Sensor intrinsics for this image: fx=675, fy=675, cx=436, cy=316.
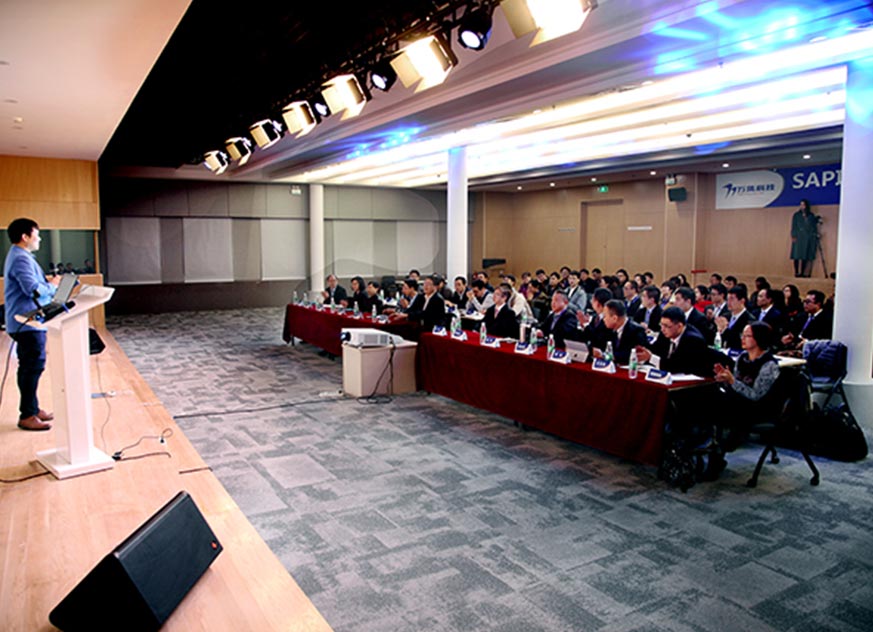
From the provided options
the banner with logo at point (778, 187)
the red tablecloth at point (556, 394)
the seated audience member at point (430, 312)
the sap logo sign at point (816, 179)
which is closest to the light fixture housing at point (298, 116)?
the seated audience member at point (430, 312)

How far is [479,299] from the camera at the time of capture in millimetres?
10250

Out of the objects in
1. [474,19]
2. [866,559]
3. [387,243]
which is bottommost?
[866,559]

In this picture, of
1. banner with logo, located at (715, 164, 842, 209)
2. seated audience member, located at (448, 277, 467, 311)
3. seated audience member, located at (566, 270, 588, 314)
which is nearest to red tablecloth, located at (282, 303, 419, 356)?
seated audience member, located at (448, 277, 467, 311)

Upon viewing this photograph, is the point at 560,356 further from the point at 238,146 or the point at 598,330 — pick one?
the point at 238,146

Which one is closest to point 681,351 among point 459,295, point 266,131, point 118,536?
point 118,536

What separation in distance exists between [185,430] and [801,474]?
194 inches

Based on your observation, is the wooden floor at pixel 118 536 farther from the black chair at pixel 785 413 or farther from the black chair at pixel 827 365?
the black chair at pixel 827 365

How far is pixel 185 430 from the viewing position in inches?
232

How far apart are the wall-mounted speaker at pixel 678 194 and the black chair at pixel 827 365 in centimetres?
873

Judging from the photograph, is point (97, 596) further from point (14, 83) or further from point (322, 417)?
point (14, 83)

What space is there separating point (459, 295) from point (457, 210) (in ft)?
5.32

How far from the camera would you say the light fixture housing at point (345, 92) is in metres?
6.62

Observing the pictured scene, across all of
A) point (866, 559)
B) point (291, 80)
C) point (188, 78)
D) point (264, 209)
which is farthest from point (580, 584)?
point (264, 209)

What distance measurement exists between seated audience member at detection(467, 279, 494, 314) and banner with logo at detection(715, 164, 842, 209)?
652 centimetres
